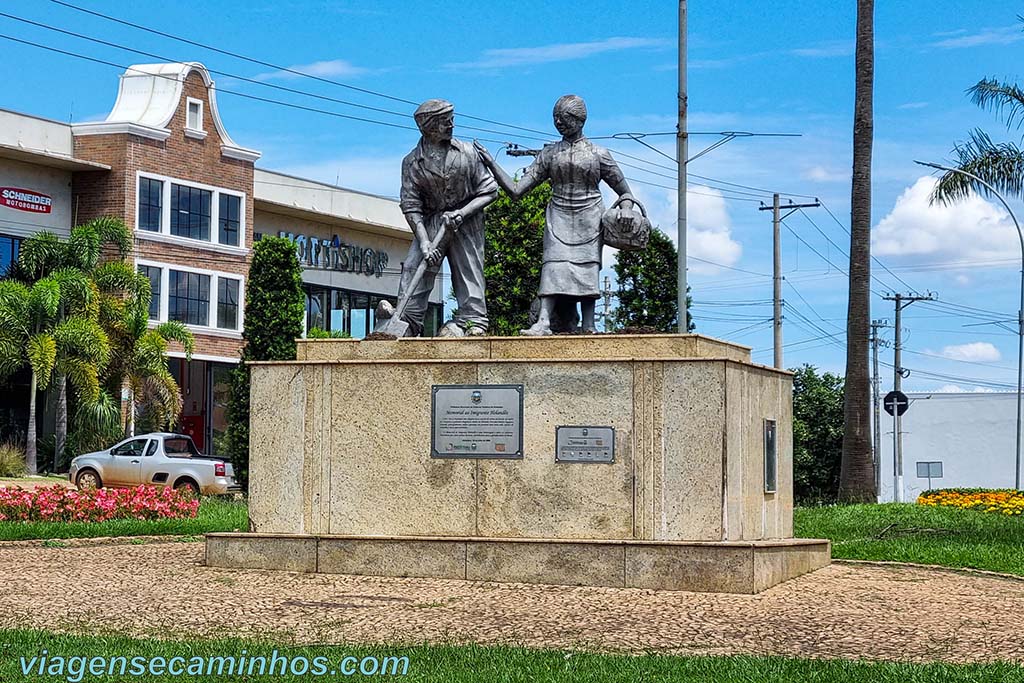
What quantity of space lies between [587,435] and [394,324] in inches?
94.0

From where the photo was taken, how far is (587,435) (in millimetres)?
12086

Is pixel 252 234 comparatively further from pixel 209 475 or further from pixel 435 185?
pixel 435 185

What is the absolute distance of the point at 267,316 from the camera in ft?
115

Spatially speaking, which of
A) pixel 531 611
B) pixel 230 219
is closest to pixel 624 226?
pixel 531 611

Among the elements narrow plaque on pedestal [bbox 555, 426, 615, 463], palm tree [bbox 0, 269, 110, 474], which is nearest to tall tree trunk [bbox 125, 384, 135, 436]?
palm tree [bbox 0, 269, 110, 474]

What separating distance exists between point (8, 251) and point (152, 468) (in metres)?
11.1

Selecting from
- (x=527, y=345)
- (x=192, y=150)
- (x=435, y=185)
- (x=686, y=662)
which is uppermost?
(x=192, y=150)

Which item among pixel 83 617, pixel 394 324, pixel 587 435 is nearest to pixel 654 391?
pixel 587 435

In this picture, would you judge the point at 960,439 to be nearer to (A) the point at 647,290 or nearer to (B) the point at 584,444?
(A) the point at 647,290

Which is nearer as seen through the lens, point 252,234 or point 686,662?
point 686,662

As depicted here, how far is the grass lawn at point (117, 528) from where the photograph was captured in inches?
640

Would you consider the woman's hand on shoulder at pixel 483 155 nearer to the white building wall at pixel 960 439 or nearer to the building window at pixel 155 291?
the building window at pixel 155 291

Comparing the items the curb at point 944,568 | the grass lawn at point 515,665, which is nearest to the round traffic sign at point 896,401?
the curb at point 944,568

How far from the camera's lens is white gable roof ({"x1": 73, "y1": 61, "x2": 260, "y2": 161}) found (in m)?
41.7
